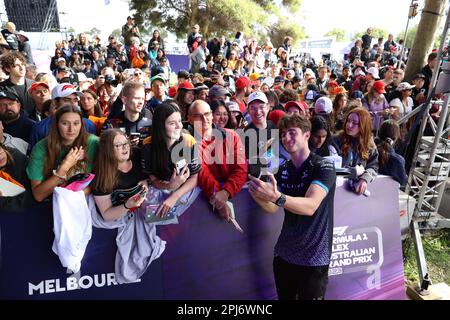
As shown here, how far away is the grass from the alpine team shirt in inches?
103

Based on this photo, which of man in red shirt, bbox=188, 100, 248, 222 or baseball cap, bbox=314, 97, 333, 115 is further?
baseball cap, bbox=314, 97, 333, 115

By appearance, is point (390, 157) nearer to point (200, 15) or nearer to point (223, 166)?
point (223, 166)

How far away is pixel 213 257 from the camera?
9.52 feet

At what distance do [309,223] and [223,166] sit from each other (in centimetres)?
91

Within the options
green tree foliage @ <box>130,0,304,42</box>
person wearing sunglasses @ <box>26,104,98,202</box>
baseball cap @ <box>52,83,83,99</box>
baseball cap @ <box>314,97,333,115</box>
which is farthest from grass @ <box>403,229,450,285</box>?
green tree foliage @ <box>130,0,304,42</box>

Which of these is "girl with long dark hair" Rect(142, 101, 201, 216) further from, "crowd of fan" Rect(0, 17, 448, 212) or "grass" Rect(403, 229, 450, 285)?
"grass" Rect(403, 229, 450, 285)

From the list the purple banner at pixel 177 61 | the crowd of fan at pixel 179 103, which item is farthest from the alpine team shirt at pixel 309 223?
the purple banner at pixel 177 61

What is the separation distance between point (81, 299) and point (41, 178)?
1043mm

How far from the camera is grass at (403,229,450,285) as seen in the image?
4352 millimetres

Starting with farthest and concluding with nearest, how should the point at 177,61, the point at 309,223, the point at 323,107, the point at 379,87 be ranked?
the point at 177,61 → the point at 379,87 → the point at 323,107 → the point at 309,223

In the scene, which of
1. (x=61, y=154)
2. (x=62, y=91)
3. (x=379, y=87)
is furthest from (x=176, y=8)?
(x=61, y=154)

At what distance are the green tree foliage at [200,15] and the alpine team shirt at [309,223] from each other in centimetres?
2784
